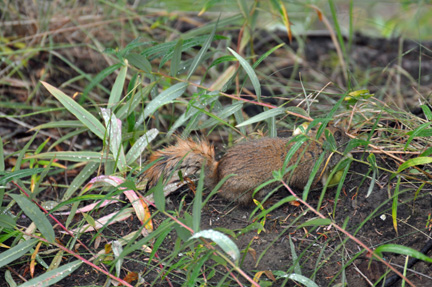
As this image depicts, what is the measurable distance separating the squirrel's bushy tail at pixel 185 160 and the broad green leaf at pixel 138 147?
208 mm

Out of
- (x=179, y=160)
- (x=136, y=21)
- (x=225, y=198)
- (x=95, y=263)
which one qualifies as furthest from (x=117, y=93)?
(x=136, y=21)

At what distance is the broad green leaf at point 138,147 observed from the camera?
10.9 ft

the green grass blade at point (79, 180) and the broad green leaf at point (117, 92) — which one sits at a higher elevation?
the broad green leaf at point (117, 92)

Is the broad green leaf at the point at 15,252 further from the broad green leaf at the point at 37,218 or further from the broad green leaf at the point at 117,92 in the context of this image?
the broad green leaf at the point at 117,92

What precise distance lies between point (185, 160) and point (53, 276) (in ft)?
3.51

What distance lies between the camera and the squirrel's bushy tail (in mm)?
3045

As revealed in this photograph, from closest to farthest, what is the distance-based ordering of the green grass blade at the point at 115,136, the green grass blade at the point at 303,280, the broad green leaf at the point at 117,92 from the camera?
the green grass blade at the point at 303,280 → the green grass blade at the point at 115,136 → the broad green leaf at the point at 117,92

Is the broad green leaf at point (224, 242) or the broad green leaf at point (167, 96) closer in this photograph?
the broad green leaf at point (224, 242)

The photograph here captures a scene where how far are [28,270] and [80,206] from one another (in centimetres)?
64

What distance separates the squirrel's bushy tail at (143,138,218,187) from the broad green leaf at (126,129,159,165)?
208mm

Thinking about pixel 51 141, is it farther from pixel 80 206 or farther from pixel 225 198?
pixel 225 198

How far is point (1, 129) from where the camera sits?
4266mm

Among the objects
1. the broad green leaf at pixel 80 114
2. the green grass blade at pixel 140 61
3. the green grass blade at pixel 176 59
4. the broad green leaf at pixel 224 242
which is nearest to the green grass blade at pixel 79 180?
the broad green leaf at pixel 80 114

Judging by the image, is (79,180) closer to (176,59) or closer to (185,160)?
(185,160)
